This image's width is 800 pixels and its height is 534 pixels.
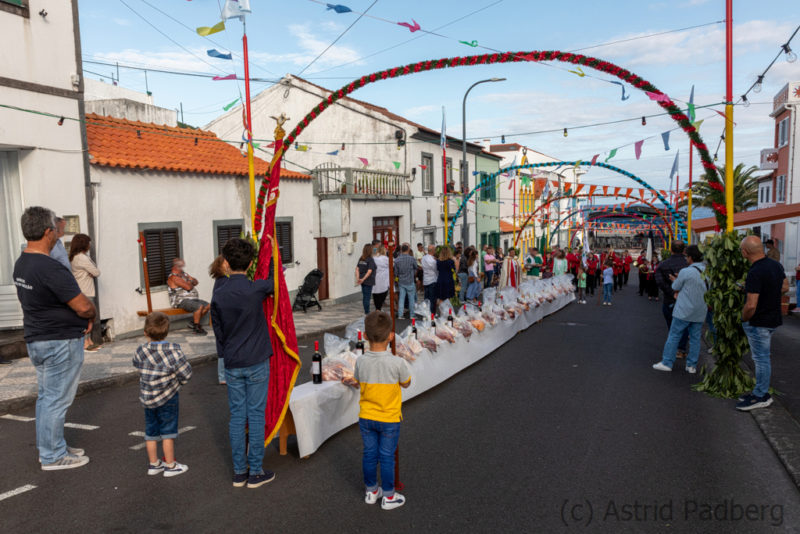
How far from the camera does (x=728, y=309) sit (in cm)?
696

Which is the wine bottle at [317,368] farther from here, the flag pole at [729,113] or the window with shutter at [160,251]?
the window with shutter at [160,251]

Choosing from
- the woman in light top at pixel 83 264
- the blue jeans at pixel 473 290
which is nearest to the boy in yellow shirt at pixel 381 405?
the woman in light top at pixel 83 264

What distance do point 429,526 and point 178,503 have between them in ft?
6.29

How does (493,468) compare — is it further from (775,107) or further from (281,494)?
(775,107)

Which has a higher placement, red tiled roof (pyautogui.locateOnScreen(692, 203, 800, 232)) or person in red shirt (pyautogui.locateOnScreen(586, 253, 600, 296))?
red tiled roof (pyautogui.locateOnScreen(692, 203, 800, 232))

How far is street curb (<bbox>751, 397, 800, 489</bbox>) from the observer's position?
491 cm

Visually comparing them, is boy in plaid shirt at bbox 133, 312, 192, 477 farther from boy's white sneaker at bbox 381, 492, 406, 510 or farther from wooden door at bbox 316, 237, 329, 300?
wooden door at bbox 316, 237, 329, 300

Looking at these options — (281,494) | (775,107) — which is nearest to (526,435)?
(281,494)

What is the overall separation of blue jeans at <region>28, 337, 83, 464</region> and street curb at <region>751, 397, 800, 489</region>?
6096 mm

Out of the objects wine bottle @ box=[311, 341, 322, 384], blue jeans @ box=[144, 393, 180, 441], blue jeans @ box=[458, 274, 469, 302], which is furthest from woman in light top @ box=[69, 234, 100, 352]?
blue jeans @ box=[458, 274, 469, 302]

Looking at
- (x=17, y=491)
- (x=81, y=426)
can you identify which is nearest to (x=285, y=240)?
(x=81, y=426)

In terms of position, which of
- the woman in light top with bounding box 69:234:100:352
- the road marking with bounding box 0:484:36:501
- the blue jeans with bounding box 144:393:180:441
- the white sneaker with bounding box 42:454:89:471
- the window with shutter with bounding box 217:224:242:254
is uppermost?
the window with shutter with bounding box 217:224:242:254

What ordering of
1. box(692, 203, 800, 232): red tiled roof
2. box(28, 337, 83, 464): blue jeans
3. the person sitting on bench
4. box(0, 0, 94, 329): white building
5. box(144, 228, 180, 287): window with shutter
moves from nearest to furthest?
box(28, 337, 83, 464): blue jeans < box(0, 0, 94, 329): white building < the person sitting on bench < box(144, 228, 180, 287): window with shutter < box(692, 203, 800, 232): red tiled roof

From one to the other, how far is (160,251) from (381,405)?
9349 mm
